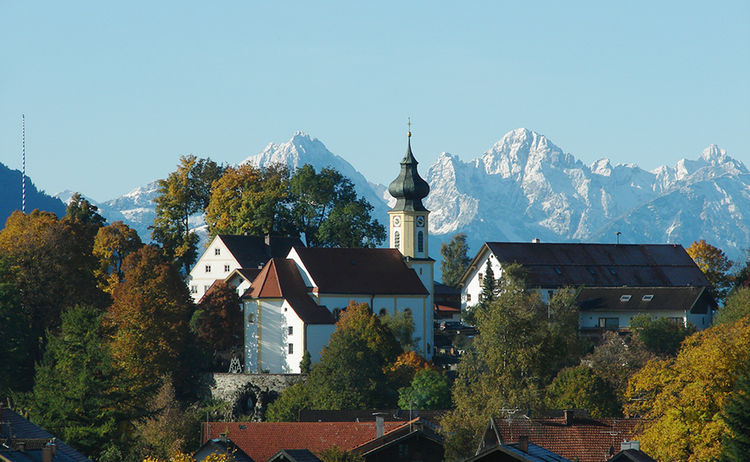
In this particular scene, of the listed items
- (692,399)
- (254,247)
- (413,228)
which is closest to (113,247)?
(254,247)

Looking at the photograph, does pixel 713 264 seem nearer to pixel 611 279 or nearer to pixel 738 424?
pixel 611 279

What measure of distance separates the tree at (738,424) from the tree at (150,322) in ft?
115

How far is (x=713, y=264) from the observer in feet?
346

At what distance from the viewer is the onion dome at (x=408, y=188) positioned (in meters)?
93.4

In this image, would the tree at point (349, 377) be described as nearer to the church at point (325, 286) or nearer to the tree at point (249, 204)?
the church at point (325, 286)

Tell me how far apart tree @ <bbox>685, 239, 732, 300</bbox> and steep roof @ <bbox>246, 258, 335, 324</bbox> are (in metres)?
29.6

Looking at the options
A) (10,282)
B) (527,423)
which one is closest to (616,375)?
(527,423)

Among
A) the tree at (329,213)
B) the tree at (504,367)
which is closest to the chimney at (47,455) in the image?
the tree at (504,367)

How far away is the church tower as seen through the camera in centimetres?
8950

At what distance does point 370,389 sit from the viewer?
73875 mm

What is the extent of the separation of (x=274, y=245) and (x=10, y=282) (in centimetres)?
2043

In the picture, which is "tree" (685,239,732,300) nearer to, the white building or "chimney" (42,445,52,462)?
the white building

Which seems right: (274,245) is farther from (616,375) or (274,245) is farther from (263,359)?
(616,375)

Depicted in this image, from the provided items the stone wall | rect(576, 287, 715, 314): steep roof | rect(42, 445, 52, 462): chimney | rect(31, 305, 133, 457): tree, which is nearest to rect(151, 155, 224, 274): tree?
the stone wall
